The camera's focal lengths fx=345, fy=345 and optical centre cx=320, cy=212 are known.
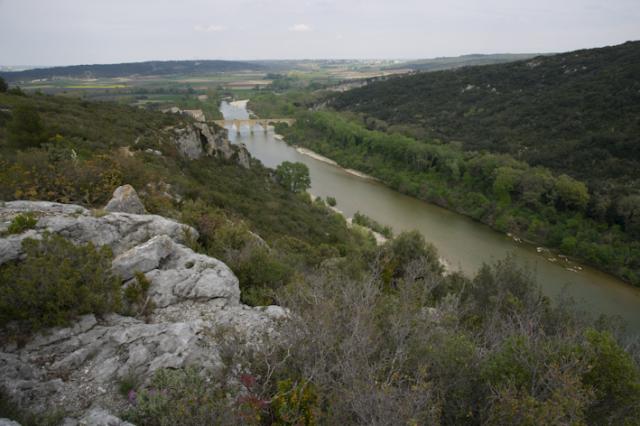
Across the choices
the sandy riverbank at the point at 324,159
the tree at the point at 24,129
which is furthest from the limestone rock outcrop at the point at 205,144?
the sandy riverbank at the point at 324,159

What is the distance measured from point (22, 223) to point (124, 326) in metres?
2.92

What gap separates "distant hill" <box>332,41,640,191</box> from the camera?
1185 inches

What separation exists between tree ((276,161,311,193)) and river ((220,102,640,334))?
4.29m

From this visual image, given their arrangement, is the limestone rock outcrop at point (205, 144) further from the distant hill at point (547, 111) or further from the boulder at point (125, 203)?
the distant hill at point (547, 111)

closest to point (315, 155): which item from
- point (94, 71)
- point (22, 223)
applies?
point (22, 223)

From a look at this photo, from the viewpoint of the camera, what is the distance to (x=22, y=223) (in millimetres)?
6113

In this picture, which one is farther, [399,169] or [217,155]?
[399,169]

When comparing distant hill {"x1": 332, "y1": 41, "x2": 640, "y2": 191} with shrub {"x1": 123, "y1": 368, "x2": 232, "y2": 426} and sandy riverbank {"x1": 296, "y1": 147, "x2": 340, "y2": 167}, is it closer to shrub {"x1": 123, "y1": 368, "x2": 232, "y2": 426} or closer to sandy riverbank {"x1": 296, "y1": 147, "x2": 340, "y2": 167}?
sandy riverbank {"x1": 296, "y1": 147, "x2": 340, "y2": 167}

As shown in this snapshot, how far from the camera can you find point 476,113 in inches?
1943

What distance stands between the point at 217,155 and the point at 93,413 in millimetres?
24094

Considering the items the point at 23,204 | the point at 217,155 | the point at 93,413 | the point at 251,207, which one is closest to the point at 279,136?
the point at 217,155

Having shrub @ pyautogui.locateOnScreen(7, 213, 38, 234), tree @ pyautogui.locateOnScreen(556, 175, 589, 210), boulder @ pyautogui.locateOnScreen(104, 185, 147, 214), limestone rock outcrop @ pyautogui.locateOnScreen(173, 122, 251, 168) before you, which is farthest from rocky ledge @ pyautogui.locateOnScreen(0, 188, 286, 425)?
tree @ pyautogui.locateOnScreen(556, 175, 589, 210)

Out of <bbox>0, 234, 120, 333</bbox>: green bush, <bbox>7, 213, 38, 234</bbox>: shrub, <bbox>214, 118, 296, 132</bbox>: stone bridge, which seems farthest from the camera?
<bbox>214, 118, 296, 132</bbox>: stone bridge

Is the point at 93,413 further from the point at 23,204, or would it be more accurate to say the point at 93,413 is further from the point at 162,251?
the point at 23,204
